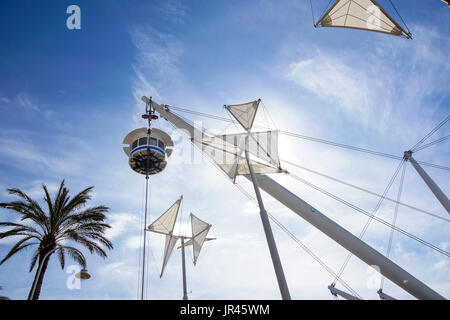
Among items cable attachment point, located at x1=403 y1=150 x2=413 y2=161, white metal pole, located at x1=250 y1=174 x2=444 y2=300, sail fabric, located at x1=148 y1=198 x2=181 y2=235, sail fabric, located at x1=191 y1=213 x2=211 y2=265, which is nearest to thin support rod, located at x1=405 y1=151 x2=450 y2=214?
cable attachment point, located at x1=403 y1=150 x2=413 y2=161

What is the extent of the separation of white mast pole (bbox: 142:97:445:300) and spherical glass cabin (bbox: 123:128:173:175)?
1.55 m

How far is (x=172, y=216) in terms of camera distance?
110 ft

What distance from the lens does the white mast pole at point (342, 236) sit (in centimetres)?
1264

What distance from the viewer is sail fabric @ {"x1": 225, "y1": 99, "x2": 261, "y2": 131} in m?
16.0

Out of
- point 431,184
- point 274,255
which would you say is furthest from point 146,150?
point 431,184

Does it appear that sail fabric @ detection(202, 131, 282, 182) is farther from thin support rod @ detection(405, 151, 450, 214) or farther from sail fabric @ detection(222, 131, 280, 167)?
thin support rod @ detection(405, 151, 450, 214)

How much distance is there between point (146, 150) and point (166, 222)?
19978 millimetres

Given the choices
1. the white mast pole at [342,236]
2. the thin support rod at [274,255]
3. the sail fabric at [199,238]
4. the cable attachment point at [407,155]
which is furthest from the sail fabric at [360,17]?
the sail fabric at [199,238]

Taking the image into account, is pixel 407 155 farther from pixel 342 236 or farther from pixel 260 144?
pixel 260 144

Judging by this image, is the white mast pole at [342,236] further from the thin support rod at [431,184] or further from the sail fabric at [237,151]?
the thin support rod at [431,184]
